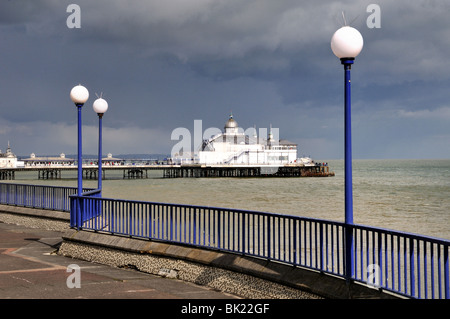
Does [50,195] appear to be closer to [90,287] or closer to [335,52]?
[90,287]

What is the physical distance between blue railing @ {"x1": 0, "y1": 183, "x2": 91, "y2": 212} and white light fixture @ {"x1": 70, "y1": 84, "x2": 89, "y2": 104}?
151 inches

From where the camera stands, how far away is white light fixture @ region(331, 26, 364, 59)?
6797 mm

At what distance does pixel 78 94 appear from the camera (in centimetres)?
1291

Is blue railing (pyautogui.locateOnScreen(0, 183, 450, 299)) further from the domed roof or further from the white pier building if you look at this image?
the domed roof

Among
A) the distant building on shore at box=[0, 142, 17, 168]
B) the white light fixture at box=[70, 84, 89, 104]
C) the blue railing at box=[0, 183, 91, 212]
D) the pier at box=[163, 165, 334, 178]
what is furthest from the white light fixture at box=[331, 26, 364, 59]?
the distant building on shore at box=[0, 142, 17, 168]

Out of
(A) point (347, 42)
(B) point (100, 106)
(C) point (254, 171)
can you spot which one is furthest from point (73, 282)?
(C) point (254, 171)

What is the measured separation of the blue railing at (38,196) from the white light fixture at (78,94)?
384cm

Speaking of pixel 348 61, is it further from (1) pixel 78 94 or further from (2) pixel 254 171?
(2) pixel 254 171

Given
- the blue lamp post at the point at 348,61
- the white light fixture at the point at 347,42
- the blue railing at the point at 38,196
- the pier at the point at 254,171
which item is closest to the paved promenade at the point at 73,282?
the blue lamp post at the point at 348,61

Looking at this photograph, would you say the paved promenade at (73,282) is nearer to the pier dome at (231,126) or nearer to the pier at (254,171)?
the pier at (254,171)

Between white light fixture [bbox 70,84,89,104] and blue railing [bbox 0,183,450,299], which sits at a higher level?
white light fixture [bbox 70,84,89,104]

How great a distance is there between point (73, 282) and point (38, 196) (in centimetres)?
1039

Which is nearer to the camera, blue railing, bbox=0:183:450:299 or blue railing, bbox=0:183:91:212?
blue railing, bbox=0:183:450:299

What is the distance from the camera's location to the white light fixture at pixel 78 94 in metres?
12.9
